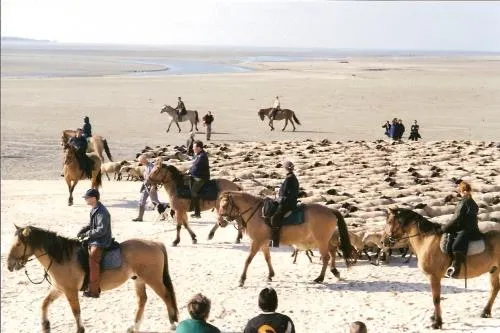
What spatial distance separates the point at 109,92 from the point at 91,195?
1688 inches

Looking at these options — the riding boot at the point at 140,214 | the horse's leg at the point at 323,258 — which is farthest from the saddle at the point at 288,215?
the riding boot at the point at 140,214

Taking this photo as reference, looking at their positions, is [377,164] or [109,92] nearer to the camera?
[377,164]

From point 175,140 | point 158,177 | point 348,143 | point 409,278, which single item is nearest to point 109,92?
point 175,140

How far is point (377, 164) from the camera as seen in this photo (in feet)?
74.6

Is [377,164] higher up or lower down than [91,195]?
lower down

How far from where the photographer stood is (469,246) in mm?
9602

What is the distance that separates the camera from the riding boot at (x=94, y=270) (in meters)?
8.95

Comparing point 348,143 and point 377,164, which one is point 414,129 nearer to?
point 348,143

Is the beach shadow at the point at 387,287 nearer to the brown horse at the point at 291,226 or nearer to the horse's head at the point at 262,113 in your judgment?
the brown horse at the point at 291,226

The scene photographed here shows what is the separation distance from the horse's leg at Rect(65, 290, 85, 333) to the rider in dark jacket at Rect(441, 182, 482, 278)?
5145 millimetres

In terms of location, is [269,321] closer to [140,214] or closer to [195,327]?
[195,327]

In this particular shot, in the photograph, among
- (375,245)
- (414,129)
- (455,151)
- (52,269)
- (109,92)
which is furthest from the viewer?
(109,92)

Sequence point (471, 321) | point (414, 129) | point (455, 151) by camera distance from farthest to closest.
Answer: point (414, 129) → point (455, 151) → point (471, 321)

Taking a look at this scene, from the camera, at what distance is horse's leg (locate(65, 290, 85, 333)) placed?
348 inches
